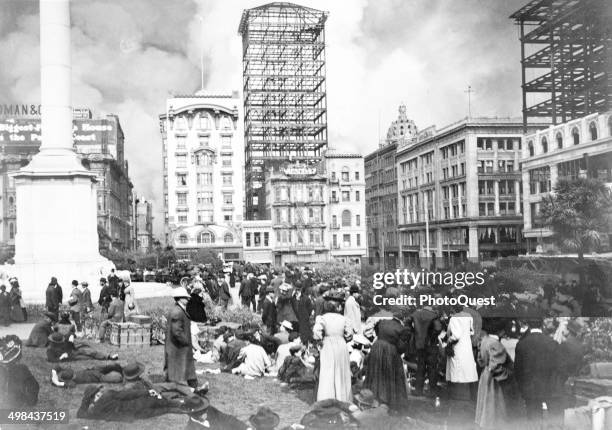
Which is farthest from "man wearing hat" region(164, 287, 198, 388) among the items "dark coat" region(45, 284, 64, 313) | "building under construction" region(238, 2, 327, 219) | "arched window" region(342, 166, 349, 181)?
"arched window" region(342, 166, 349, 181)

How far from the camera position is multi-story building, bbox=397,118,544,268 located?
19641 mm

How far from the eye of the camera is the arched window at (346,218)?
71025 millimetres

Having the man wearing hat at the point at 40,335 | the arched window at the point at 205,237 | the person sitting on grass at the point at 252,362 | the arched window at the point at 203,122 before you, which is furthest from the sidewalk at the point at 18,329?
the arched window at the point at 205,237

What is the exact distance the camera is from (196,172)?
46875mm

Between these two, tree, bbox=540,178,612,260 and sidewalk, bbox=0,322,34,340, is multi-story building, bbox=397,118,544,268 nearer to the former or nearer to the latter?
tree, bbox=540,178,612,260

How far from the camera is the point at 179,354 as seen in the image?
10609 mm

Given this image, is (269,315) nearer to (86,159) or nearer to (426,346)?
(426,346)

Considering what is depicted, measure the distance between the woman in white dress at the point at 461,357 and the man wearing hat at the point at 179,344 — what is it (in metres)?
4.42

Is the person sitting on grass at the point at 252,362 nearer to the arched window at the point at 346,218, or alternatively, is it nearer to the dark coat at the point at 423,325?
the dark coat at the point at 423,325

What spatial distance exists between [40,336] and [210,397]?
4.95 m

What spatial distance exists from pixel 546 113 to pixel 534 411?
11.7 metres

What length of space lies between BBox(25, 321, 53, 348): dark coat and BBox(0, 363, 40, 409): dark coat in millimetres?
3683

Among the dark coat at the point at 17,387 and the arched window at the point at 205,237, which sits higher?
the arched window at the point at 205,237

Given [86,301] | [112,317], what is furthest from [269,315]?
[86,301]
